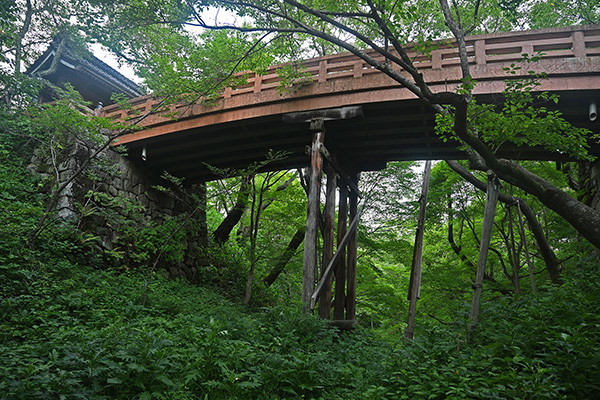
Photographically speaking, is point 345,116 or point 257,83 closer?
point 345,116

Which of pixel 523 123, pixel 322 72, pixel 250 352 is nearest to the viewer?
pixel 250 352

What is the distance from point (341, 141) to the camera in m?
8.73

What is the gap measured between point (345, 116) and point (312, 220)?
209 cm

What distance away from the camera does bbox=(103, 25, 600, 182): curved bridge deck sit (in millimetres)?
6285

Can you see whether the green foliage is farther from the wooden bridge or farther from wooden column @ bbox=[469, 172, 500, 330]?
wooden column @ bbox=[469, 172, 500, 330]

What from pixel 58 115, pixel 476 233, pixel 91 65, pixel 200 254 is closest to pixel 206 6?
pixel 58 115

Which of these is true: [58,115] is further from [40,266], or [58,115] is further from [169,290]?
[169,290]

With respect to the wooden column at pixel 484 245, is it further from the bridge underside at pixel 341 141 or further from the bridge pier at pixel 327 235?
the bridge pier at pixel 327 235

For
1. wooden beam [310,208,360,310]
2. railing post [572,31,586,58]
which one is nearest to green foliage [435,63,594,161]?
railing post [572,31,586,58]

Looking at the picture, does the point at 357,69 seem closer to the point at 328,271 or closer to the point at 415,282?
the point at 328,271

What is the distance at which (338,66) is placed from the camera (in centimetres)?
759

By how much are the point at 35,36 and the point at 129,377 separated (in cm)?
1408

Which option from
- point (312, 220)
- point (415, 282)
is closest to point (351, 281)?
point (415, 282)

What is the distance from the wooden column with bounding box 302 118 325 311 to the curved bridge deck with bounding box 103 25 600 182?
68 centimetres
